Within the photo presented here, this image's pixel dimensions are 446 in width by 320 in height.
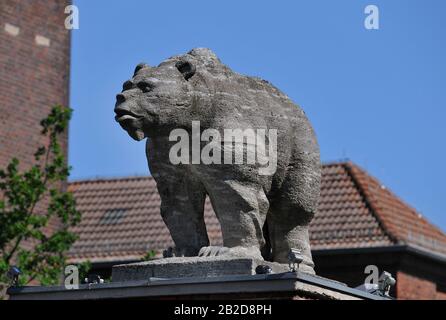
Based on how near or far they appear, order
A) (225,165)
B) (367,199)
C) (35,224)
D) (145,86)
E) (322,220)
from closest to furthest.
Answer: (225,165)
(145,86)
(35,224)
(322,220)
(367,199)

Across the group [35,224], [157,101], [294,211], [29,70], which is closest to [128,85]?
[157,101]

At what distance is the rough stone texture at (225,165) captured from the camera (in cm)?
1700

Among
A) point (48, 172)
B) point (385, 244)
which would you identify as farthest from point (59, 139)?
point (48, 172)

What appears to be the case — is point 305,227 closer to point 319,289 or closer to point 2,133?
point 319,289

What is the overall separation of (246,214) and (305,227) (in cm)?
101

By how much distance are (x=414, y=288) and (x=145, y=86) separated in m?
29.4

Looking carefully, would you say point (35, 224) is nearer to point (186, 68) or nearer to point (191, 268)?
point (186, 68)

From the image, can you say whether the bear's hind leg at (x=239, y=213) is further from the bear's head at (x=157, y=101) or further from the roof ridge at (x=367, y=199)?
the roof ridge at (x=367, y=199)

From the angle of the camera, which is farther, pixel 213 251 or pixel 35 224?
pixel 35 224

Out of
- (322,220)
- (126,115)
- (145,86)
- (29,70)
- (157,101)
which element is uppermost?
(29,70)

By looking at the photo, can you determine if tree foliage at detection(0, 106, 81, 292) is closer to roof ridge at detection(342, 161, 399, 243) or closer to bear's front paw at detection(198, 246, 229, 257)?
roof ridge at detection(342, 161, 399, 243)

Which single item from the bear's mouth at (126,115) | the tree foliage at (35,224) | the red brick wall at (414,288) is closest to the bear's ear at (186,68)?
the bear's mouth at (126,115)

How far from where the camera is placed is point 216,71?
1738cm

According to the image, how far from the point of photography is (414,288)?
45656mm
